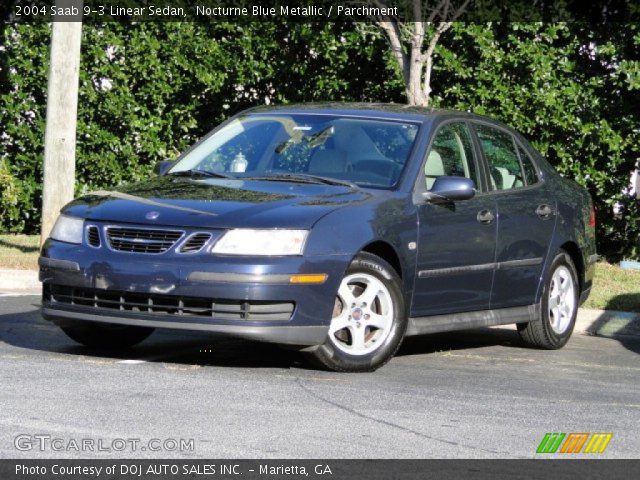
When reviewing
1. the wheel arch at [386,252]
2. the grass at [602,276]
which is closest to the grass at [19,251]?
the grass at [602,276]

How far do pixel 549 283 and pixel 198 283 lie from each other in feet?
10.3

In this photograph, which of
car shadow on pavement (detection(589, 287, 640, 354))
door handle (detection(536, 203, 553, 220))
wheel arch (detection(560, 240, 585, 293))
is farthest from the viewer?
car shadow on pavement (detection(589, 287, 640, 354))

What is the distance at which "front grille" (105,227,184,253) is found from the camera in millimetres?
8180

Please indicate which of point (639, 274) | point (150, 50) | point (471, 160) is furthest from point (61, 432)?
point (150, 50)

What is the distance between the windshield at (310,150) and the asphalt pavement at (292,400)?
3.83ft

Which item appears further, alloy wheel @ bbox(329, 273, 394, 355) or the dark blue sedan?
alloy wheel @ bbox(329, 273, 394, 355)

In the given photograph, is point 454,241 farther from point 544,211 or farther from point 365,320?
point 544,211

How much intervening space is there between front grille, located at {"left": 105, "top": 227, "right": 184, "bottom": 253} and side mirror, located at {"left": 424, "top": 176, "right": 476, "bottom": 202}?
172cm

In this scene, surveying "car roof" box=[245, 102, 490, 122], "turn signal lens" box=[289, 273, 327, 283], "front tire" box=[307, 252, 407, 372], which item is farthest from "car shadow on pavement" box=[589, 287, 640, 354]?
"turn signal lens" box=[289, 273, 327, 283]

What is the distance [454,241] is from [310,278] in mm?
1374

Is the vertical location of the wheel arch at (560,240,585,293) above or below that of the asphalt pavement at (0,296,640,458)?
above

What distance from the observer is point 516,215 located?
32.2 feet
